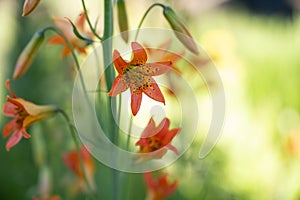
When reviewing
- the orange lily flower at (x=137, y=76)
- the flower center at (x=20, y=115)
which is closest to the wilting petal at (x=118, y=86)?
the orange lily flower at (x=137, y=76)

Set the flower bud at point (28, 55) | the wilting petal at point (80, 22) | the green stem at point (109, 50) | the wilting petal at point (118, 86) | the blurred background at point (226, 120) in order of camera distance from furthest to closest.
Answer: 1. the blurred background at point (226, 120)
2. the wilting petal at point (80, 22)
3. the flower bud at point (28, 55)
4. the green stem at point (109, 50)
5. the wilting petal at point (118, 86)

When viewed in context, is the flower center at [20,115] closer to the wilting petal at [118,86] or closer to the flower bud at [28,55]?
the flower bud at [28,55]

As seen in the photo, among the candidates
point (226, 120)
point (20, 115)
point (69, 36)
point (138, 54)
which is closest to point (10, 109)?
point (20, 115)

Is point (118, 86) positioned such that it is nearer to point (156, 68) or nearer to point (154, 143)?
point (156, 68)

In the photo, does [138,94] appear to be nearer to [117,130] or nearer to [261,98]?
[117,130]

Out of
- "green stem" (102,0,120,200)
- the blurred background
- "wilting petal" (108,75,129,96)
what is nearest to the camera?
"wilting petal" (108,75,129,96)

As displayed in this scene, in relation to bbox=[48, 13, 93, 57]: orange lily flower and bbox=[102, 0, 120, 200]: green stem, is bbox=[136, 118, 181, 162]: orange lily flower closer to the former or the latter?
bbox=[102, 0, 120, 200]: green stem

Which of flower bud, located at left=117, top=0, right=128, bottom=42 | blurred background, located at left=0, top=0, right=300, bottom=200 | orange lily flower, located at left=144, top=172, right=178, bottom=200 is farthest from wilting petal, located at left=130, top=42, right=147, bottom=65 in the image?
blurred background, located at left=0, top=0, right=300, bottom=200
